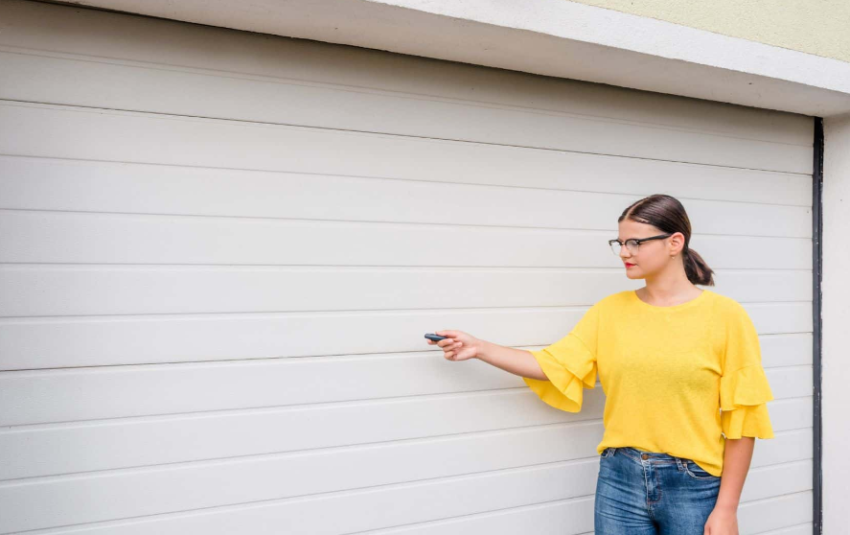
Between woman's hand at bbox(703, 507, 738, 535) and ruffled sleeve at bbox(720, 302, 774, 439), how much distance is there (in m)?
0.27

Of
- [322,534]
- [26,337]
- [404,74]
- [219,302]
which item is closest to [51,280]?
[26,337]

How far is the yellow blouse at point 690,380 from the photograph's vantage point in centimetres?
229

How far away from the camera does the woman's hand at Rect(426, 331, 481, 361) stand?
2473 millimetres

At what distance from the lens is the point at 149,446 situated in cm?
221

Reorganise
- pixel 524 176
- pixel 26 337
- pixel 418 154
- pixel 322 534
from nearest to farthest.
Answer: pixel 26 337 < pixel 322 534 < pixel 418 154 < pixel 524 176

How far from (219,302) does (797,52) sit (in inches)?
112

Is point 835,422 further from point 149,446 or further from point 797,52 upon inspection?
point 149,446

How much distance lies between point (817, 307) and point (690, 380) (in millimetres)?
1820

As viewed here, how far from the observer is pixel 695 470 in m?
2.31

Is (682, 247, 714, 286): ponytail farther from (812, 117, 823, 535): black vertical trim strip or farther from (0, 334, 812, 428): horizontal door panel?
(812, 117, 823, 535): black vertical trim strip

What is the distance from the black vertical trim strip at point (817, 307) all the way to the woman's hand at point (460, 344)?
2.28 metres

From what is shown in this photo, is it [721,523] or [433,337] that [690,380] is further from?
[433,337]

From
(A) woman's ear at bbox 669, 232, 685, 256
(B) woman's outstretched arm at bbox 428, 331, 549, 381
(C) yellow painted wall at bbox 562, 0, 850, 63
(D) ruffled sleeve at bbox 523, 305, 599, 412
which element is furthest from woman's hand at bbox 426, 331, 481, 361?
(C) yellow painted wall at bbox 562, 0, 850, 63

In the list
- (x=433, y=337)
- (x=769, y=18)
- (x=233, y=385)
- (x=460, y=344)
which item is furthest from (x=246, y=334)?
(x=769, y=18)
